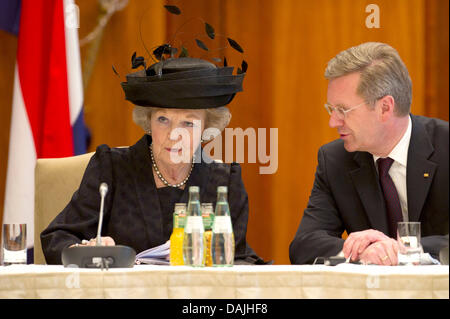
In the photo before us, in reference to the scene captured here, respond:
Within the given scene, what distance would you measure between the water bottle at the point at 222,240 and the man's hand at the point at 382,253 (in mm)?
471

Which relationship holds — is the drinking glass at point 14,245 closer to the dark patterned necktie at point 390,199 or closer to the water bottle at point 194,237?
the water bottle at point 194,237

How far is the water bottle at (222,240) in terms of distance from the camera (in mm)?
2037

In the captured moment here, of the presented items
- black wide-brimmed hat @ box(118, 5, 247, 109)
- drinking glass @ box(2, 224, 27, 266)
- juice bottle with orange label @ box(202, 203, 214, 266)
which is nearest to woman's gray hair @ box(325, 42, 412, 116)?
black wide-brimmed hat @ box(118, 5, 247, 109)

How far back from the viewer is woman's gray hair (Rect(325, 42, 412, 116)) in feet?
9.00

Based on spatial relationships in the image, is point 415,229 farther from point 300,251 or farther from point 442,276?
point 300,251

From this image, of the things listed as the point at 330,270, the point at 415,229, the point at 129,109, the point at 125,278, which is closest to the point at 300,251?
the point at 415,229

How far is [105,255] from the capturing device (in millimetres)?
1979

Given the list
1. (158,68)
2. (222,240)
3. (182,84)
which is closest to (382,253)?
(222,240)

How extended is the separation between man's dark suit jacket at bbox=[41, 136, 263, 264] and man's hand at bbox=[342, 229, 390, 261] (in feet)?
1.47

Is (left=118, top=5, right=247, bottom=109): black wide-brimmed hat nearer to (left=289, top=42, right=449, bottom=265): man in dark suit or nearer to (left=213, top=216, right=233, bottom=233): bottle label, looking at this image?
(left=289, top=42, right=449, bottom=265): man in dark suit

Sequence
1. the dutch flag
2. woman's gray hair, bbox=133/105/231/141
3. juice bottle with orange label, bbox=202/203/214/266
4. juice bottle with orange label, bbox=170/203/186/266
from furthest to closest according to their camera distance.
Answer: the dutch flag
woman's gray hair, bbox=133/105/231/141
juice bottle with orange label, bbox=170/203/186/266
juice bottle with orange label, bbox=202/203/214/266

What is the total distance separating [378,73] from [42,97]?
2105 millimetres

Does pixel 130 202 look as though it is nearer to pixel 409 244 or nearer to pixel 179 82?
pixel 179 82

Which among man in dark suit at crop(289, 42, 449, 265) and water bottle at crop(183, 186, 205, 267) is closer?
water bottle at crop(183, 186, 205, 267)
